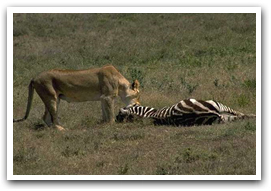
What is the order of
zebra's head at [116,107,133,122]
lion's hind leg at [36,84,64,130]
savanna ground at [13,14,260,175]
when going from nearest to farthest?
1. savanna ground at [13,14,260,175]
2. lion's hind leg at [36,84,64,130]
3. zebra's head at [116,107,133,122]

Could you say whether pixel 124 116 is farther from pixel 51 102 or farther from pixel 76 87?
pixel 51 102

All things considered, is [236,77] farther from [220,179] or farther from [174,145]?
[220,179]

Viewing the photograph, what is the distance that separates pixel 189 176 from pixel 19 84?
11.2m

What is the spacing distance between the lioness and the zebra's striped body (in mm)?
742

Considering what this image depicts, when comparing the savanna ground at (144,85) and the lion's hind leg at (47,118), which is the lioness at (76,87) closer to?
the lion's hind leg at (47,118)

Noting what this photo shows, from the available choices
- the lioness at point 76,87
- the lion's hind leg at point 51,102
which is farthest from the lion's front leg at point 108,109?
the lion's hind leg at point 51,102

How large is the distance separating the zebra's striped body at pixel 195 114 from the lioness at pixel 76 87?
0.74 metres

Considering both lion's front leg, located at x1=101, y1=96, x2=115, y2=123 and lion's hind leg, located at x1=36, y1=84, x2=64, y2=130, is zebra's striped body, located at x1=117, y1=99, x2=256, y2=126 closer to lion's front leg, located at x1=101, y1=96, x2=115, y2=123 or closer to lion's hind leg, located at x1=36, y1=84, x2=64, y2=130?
lion's front leg, located at x1=101, y1=96, x2=115, y2=123

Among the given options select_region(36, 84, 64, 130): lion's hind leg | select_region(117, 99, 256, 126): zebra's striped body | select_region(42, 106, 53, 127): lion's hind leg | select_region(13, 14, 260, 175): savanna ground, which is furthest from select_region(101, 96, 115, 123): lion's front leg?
select_region(42, 106, 53, 127): lion's hind leg

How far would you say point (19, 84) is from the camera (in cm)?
2025

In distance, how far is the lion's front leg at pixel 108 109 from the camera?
13.9 meters

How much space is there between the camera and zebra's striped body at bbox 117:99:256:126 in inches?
526

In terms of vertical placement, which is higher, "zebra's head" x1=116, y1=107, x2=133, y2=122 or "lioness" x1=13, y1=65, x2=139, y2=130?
"lioness" x1=13, y1=65, x2=139, y2=130
